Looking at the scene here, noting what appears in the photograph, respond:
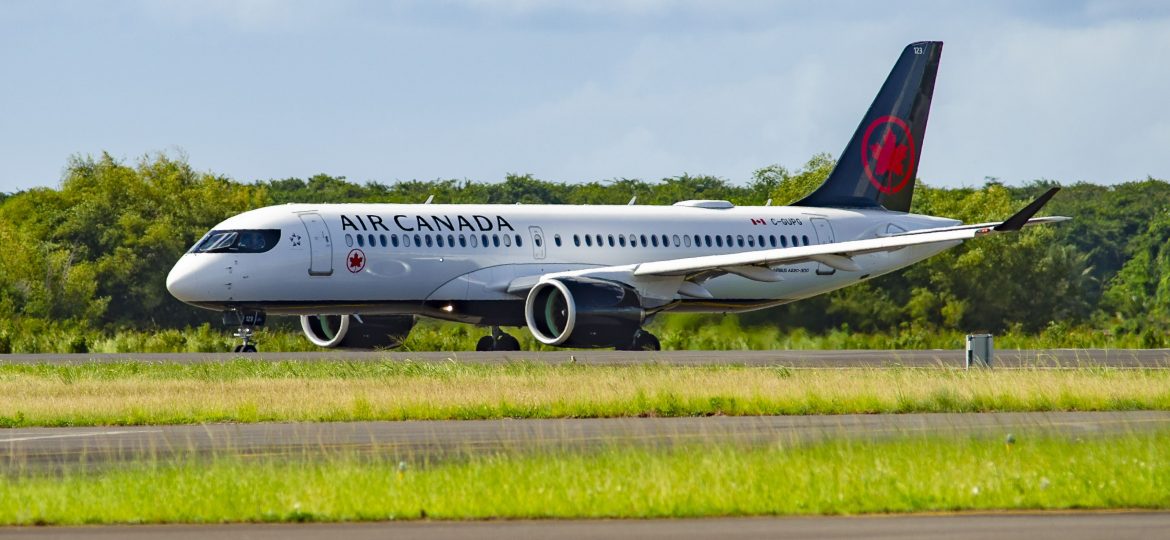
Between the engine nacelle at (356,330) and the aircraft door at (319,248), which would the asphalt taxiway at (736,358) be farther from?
the engine nacelle at (356,330)

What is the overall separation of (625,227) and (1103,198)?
336 ft

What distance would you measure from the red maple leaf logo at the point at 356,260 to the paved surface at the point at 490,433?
1900cm

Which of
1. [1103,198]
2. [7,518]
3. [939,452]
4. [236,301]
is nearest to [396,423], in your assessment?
[939,452]

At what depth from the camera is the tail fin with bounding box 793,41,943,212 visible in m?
52.7

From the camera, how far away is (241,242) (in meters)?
41.5

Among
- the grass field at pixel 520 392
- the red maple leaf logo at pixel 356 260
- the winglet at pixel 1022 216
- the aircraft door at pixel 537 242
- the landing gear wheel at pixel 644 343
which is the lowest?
the landing gear wheel at pixel 644 343

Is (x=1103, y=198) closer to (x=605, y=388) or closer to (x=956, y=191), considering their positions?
(x=956, y=191)

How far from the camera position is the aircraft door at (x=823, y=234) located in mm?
50469

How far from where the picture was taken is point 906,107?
5284 centimetres

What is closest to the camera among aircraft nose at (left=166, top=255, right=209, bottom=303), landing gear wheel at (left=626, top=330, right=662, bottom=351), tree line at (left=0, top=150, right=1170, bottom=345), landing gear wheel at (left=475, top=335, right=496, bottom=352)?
aircraft nose at (left=166, top=255, right=209, bottom=303)

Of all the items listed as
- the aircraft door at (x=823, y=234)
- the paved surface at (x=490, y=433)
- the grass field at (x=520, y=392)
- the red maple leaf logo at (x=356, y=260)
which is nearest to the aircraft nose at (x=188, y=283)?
the red maple leaf logo at (x=356, y=260)

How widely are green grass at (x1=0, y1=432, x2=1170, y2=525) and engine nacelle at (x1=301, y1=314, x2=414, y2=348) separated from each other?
91.1 feet

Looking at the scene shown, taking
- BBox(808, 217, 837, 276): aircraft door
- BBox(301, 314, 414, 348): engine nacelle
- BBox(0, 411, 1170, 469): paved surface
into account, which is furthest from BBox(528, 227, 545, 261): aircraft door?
BBox(0, 411, 1170, 469): paved surface

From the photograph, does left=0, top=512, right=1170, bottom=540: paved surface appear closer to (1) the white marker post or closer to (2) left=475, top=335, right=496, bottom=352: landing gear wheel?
(1) the white marker post
